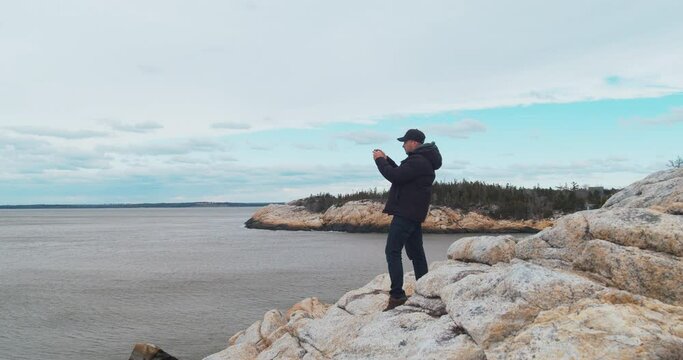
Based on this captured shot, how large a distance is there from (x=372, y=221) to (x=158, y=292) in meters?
38.6

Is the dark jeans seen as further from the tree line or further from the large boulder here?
the tree line

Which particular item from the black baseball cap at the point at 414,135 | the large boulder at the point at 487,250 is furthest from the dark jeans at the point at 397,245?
the large boulder at the point at 487,250

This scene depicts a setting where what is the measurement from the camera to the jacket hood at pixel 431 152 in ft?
30.3

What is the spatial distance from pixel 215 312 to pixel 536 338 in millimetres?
16516

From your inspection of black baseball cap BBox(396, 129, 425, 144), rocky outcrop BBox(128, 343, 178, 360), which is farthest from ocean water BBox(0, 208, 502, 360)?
black baseball cap BBox(396, 129, 425, 144)

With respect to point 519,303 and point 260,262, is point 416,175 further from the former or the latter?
point 260,262

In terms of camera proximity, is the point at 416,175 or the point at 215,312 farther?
the point at 215,312

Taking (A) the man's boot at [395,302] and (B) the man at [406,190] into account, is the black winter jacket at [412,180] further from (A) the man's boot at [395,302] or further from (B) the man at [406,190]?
(A) the man's boot at [395,302]

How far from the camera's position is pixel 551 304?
6465 mm

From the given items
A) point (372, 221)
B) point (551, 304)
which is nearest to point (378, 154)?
point (551, 304)

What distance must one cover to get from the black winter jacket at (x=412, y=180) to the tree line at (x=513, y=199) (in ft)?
169

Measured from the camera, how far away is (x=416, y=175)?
9.06 meters

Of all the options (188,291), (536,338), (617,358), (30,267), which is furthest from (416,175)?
(30,267)

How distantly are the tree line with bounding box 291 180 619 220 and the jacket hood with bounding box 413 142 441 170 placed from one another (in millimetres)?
51262
